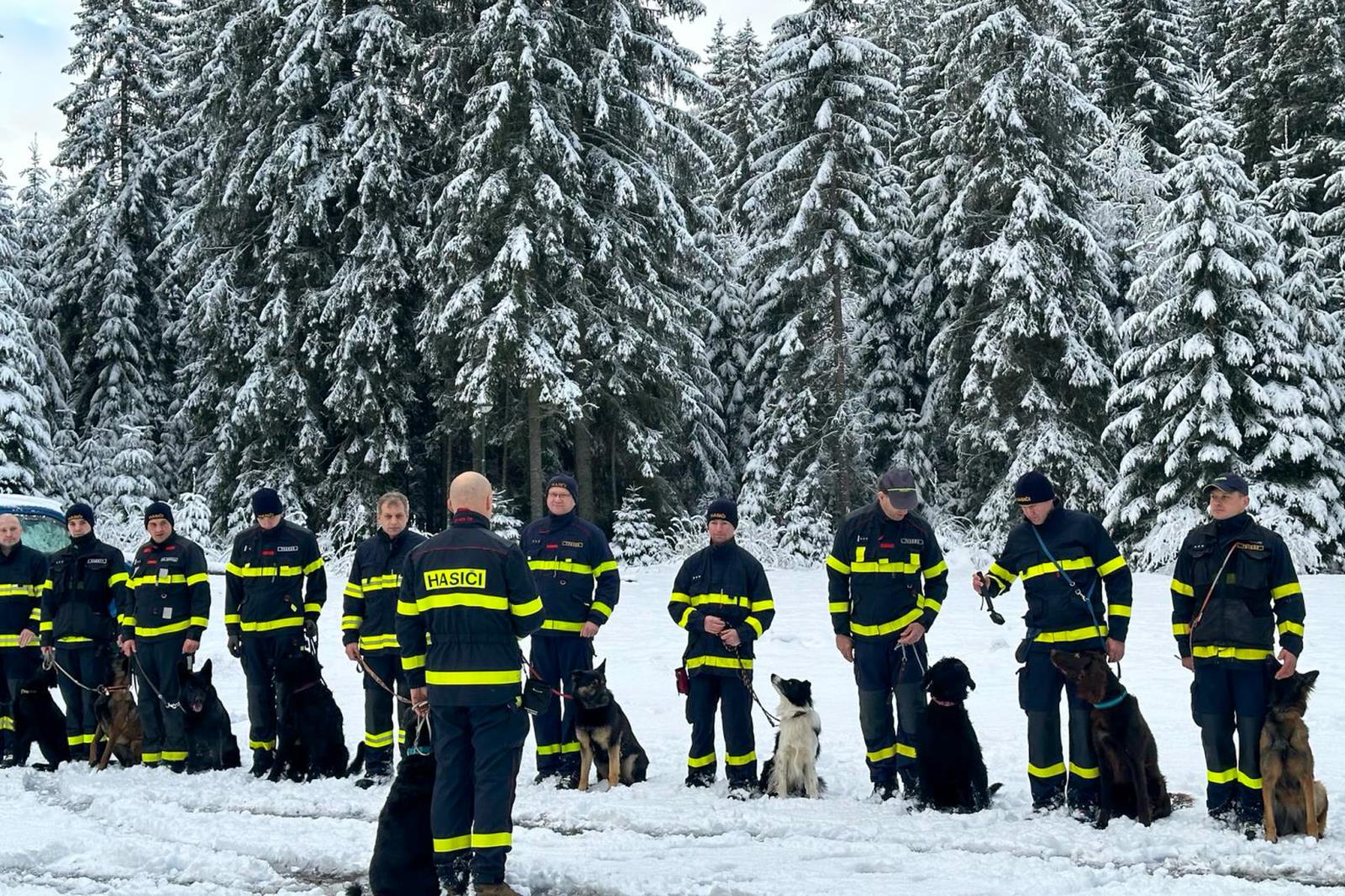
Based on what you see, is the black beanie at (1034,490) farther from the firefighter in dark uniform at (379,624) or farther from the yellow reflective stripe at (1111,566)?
the firefighter in dark uniform at (379,624)

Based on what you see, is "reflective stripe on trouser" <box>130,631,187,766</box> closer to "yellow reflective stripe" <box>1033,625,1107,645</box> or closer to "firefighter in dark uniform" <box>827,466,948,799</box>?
"firefighter in dark uniform" <box>827,466,948,799</box>

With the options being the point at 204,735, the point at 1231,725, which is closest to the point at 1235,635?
the point at 1231,725

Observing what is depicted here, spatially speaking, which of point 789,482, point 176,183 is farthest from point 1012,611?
point 176,183

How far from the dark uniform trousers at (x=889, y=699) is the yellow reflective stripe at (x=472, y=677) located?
2774mm

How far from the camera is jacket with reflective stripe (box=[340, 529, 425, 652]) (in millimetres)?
8078

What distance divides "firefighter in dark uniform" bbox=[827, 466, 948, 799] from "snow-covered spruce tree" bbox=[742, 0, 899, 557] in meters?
14.2

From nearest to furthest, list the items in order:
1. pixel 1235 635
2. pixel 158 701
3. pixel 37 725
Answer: pixel 1235 635 < pixel 158 701 < pixel 37 725

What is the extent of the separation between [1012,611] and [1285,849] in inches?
337

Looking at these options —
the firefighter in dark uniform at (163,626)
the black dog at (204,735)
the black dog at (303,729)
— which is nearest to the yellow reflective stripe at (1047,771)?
the black dog at (303,729)

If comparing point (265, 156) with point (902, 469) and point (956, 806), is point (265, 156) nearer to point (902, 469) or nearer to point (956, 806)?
point (902, 469)

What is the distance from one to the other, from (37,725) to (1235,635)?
8857mm

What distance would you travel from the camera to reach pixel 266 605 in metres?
8.59

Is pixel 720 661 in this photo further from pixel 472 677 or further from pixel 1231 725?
pixel 1231 725

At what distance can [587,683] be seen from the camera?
24.7ft
